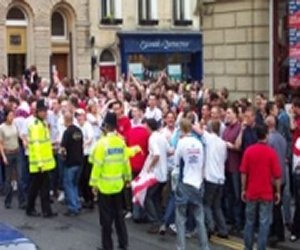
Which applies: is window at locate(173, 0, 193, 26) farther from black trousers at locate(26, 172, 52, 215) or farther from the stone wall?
black trousers at locate(26, 172, 52, 215)

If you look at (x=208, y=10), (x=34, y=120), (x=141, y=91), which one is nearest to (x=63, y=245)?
(x=34, y=120)

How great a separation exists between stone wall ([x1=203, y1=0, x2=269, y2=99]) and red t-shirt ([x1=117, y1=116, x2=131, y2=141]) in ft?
16.5

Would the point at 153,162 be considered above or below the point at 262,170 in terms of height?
below

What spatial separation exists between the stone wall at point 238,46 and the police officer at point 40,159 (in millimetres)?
6154

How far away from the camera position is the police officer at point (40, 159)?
14.5 metres

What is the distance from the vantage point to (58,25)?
131ft

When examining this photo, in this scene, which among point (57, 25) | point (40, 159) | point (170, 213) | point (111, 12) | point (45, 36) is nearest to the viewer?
point (170, 213)

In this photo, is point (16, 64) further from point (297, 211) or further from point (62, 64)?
point (297, 211)

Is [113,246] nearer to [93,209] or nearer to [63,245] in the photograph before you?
[63,245]

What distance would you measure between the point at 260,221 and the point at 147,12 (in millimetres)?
32702

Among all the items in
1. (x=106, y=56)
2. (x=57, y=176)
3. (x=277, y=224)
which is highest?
(x=106, y=56)

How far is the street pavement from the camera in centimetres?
1250

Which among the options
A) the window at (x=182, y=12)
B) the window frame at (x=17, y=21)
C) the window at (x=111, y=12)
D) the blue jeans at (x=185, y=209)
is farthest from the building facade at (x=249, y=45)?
the window at (x=182, y=12)

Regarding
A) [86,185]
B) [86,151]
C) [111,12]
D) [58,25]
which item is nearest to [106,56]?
[111,12]
